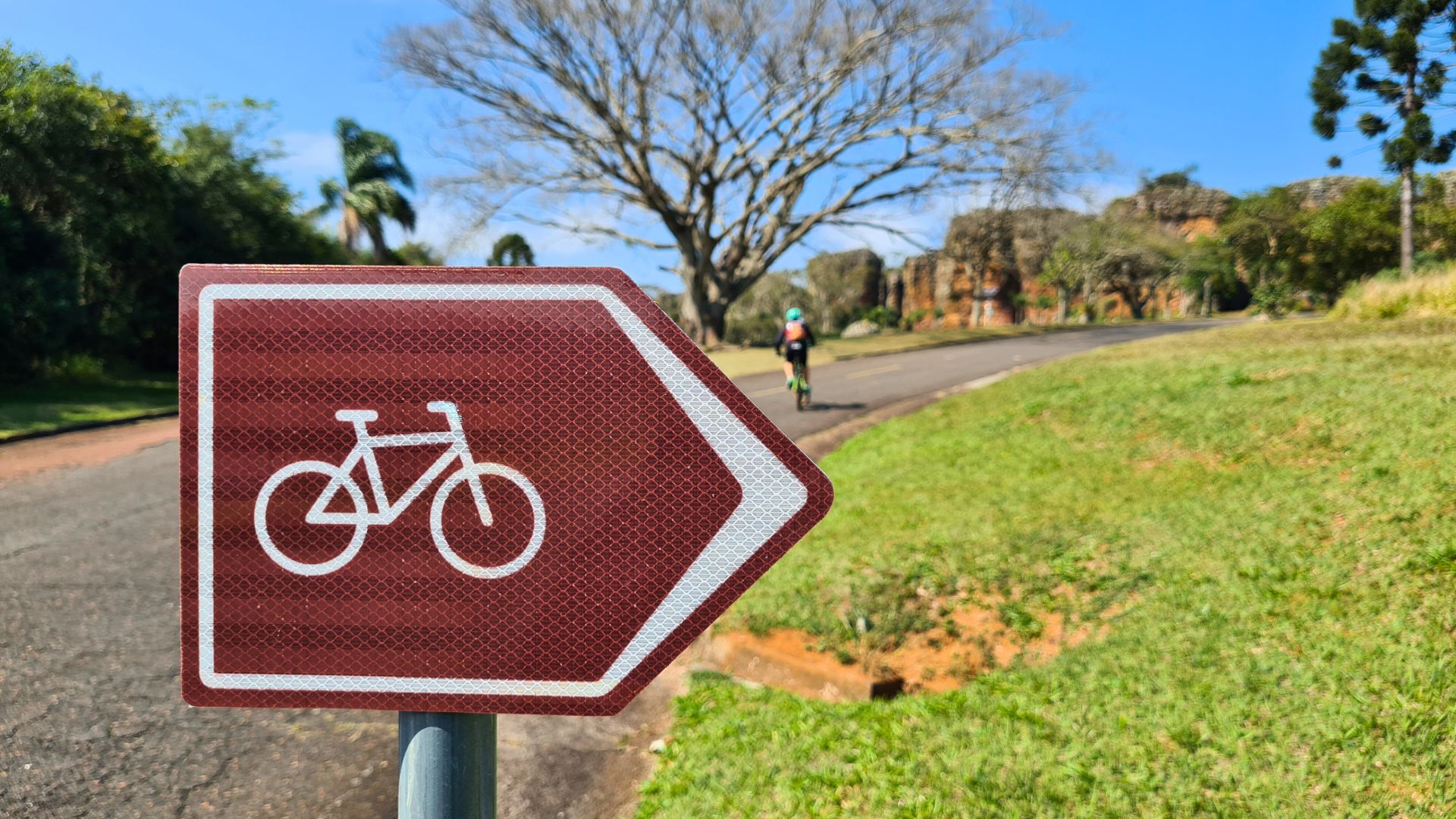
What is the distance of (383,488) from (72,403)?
60.7 ft

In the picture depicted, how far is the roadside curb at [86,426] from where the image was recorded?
1229 cm

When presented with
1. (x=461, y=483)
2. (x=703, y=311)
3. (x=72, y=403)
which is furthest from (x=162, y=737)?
(x=703, y=311)

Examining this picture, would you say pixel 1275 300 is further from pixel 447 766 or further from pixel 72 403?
pixel 447 766

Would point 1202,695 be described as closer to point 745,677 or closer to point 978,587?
point 978,587

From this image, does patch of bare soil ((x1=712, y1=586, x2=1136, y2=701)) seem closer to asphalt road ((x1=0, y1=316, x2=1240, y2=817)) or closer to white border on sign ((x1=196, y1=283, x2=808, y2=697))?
asphalt road ((x1=0, y1=316, x2=1240, y2=817))

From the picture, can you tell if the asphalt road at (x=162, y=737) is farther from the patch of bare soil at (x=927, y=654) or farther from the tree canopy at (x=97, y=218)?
the tree canopy at (x=97, y=218)

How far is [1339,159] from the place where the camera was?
78.4 ft

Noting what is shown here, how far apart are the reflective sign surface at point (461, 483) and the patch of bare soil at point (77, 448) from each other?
10.6m

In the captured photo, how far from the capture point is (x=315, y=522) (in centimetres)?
116

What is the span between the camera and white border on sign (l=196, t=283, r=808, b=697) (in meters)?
1.16

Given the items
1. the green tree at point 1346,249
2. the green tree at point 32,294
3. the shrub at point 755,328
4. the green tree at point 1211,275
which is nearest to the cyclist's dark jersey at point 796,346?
the green tree at point 32,294

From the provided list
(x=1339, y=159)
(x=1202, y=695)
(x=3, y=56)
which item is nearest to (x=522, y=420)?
(x=1202, y=695)

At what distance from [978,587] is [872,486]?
2.77 metres

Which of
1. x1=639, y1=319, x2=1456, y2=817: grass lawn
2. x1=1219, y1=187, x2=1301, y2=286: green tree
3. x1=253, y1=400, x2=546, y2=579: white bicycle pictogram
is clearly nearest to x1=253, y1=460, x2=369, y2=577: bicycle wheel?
x1=253, y1=400, x2=546, y2=579: white bicycle pictogram
